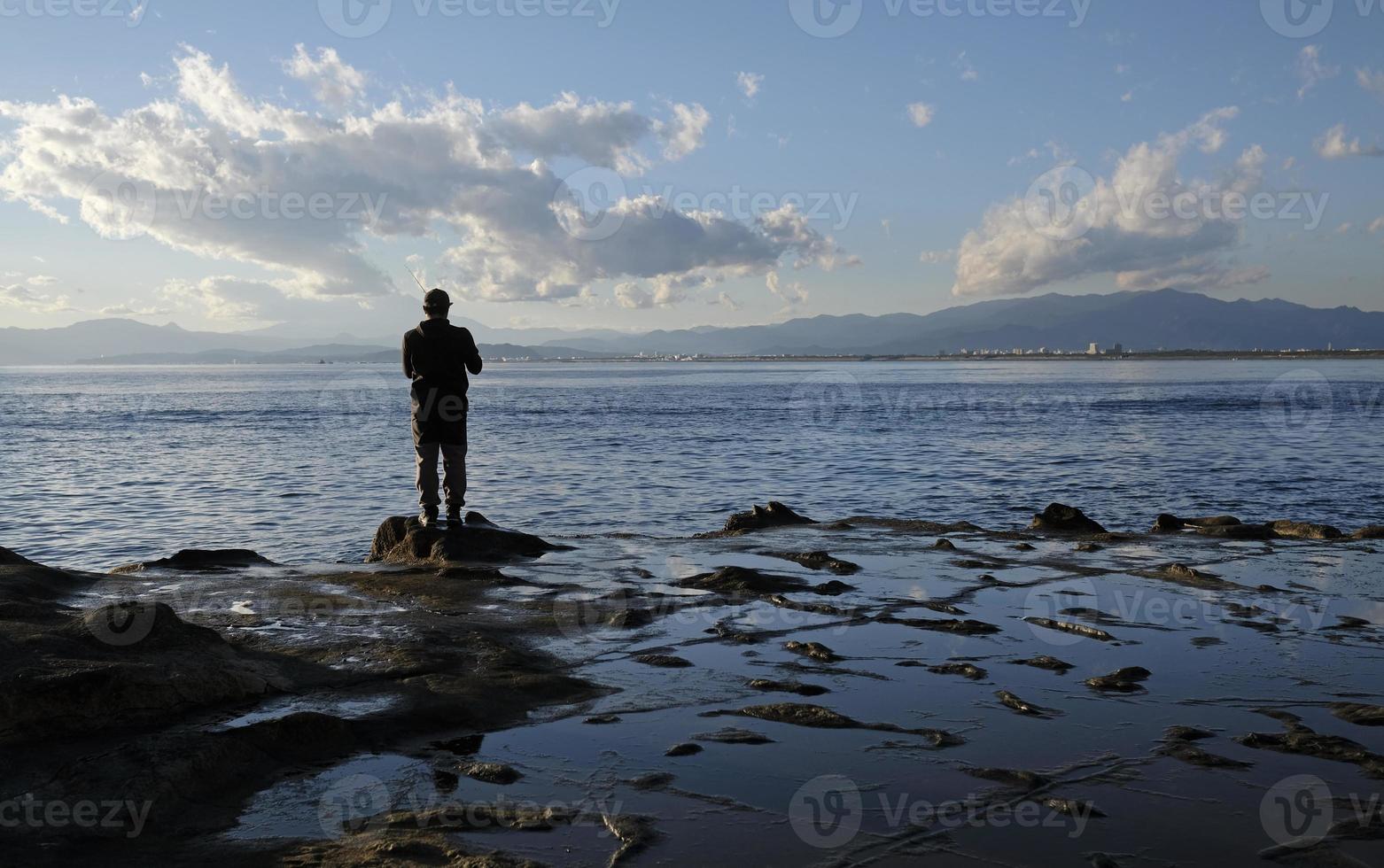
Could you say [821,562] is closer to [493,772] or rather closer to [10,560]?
[493,772]

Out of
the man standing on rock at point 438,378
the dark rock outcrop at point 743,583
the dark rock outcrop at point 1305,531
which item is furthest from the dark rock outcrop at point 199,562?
the dark rock outcrop at point 1305,531

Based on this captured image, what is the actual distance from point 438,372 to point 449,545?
2.07 meters

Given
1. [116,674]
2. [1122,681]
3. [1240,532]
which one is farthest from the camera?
[1240,532]

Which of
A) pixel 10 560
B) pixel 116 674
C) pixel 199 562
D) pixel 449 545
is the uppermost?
pixel 116 674

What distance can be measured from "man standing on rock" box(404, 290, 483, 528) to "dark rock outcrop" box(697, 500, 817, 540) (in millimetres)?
4121

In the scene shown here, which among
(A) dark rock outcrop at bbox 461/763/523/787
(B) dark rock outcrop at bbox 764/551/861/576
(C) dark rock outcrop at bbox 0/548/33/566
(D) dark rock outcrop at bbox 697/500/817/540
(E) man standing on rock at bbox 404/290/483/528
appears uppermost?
(E) man standing on rock at bbox 404/290/483/528

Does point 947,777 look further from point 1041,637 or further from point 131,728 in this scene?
point 131,728

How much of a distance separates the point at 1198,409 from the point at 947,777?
56.3 meters

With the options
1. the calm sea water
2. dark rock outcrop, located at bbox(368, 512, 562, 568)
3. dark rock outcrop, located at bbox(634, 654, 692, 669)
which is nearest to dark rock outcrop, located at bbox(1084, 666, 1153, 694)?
dark rock outcrop, located at bbox(634, 654, 692, 669)

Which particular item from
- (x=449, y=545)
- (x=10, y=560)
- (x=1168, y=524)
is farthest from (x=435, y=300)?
(x=1168, y=524)

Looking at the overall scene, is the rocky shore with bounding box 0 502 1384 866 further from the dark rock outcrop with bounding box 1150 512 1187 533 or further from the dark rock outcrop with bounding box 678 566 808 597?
the dark rock outcrop with bounding box 1150 512 1187 533

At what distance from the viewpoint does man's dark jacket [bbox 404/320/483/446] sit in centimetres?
1162

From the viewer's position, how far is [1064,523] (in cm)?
1452

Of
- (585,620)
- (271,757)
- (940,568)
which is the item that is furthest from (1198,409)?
(271,757)
